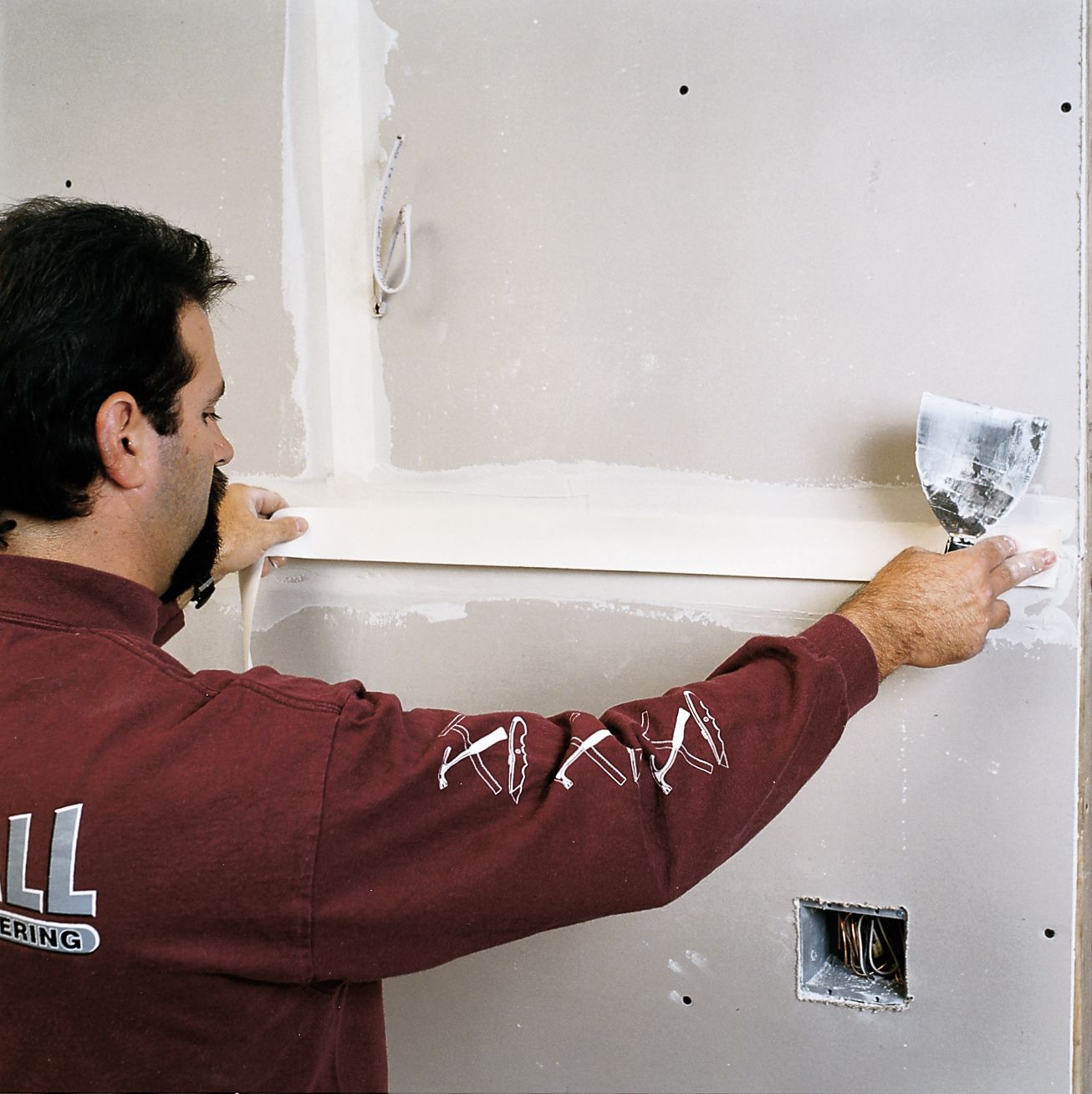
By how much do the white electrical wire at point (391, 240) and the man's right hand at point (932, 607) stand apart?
2.88 feet

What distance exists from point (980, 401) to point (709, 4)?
0.68 m

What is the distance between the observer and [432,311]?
1579 mm

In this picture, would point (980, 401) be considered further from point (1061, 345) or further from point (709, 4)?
point (709, 4)

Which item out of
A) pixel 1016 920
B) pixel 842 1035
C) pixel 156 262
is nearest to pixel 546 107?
pixel 156 262

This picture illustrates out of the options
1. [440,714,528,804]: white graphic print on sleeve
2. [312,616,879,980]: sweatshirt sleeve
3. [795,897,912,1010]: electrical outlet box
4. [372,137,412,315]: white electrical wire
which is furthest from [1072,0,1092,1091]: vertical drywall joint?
[372,137,412,315]: white electrical wire

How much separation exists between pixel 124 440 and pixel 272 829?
1.59ft

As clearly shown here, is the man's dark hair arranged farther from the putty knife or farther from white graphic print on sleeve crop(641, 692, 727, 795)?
the putty knife

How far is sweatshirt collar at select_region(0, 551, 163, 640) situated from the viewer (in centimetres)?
102

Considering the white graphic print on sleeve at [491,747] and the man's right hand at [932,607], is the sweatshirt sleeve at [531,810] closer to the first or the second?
the white graphic print on sleeve at [491,747]

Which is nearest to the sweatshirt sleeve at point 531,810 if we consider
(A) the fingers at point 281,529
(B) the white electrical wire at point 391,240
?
(A) the fingers at point 281,529

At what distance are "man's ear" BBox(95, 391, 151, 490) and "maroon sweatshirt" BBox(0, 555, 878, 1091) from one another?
125 mm

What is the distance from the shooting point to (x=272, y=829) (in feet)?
3.03

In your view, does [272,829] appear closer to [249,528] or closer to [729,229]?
[249,528]

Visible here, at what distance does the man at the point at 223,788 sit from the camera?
3.04 ft
